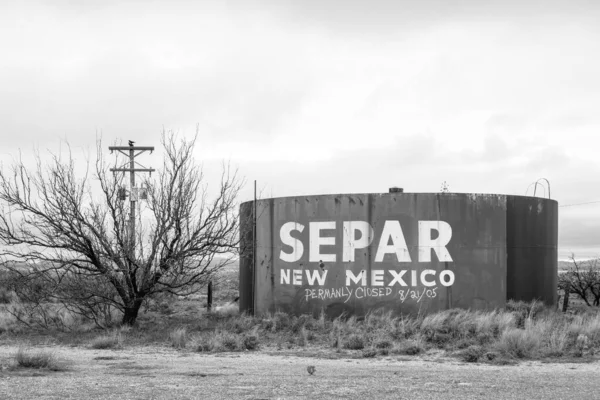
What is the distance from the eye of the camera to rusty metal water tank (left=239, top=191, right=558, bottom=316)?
16781mm

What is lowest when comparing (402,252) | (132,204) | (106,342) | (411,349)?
(106,342)

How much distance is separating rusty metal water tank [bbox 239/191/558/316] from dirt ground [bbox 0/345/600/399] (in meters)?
3.94

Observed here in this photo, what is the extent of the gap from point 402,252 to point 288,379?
7.26 m

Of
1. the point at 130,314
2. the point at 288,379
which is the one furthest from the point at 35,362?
the point at 130,314

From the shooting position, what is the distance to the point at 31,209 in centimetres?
1689

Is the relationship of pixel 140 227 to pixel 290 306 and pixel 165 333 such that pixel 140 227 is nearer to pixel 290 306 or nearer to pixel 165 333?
pixel 165 333

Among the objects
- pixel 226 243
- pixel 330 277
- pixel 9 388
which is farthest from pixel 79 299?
pixel 9 388

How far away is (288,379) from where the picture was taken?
10273mm

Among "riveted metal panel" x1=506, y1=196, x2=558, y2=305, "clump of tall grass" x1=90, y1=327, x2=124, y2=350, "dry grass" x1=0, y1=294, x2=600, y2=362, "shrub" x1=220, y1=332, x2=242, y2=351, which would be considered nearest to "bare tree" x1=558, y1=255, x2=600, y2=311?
"riveted metal panel" x1=506, y1=196, x2=558, y2=305

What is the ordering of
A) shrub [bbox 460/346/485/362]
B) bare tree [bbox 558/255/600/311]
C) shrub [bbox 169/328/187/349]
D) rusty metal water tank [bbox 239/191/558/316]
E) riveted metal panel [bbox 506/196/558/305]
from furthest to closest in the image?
bare tree [bbox 558/255/600/311] → riveted metal panel [bbox 506/196/558/305] → rusty metal water tank [bbox 239/191/558/316] → shrub [bbox 169/328/187/349] → shrub [bbox 460/346/485/362]

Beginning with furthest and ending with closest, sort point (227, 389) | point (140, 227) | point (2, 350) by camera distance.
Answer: point (140, 227) → point (2, 350) → point (227, 389)

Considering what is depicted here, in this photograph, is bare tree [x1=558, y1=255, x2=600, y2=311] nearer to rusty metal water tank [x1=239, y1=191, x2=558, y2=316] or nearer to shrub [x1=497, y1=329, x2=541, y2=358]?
rusty metal water tank [x1=239, y1=191, x2=558, y2=316]

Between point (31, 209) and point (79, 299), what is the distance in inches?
101

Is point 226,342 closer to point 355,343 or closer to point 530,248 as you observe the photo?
point 355,343
